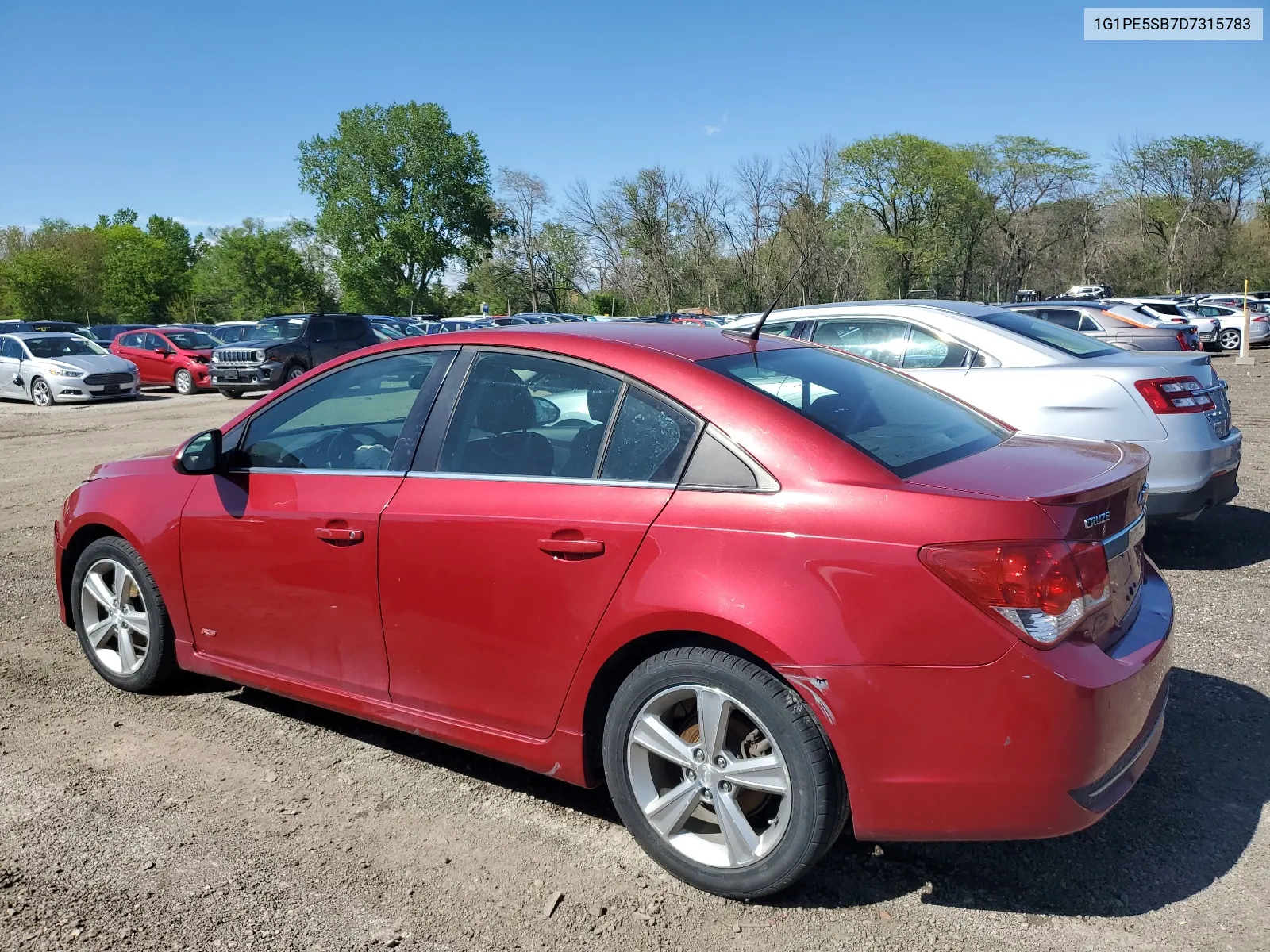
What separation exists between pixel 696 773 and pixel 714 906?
0.38 metres

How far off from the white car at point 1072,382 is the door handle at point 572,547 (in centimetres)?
353

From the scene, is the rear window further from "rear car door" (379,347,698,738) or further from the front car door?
the front car door

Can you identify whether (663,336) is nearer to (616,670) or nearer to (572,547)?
(572,547)

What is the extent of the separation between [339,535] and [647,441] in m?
1.23

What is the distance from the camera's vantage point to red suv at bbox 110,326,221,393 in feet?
79.8

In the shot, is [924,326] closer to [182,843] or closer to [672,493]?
[672,493]

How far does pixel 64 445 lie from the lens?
14.0m

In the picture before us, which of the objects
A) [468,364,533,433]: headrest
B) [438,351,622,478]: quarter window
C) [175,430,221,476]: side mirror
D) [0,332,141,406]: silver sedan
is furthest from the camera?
[0,332,141,406]: silver sedan

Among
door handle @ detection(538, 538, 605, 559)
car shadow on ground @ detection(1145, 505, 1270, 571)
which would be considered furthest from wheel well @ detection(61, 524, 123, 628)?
car shadow on ground @ detection(1145, 505, 1270, 571)

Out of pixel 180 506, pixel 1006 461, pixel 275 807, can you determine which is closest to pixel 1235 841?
pixel 1006 461

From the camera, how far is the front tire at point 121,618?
417cm

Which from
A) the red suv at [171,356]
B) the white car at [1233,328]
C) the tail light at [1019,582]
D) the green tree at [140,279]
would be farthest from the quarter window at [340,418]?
the green tree at [140,279]

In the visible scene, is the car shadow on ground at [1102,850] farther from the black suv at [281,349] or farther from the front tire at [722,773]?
the black suv at [281,349]

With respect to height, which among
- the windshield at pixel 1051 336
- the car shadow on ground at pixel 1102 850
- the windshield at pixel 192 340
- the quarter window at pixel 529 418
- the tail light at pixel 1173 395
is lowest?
the car shadow on ground at pixel 1102 850
